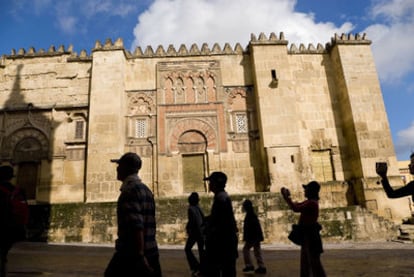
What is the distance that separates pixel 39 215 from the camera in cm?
965

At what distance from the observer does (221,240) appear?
10.1 ft

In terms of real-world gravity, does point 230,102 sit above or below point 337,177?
above

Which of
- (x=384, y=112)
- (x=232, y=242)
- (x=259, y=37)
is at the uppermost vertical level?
(x=259, y=37)

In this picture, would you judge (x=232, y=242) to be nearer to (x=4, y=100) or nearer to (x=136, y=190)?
(x=136, y=190)

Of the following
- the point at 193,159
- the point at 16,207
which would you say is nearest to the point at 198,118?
the point at 193,159

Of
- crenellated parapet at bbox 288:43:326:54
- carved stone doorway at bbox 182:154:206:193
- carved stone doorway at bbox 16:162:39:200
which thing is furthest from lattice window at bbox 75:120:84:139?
crenellated parapet at bbox 288:43:326:54

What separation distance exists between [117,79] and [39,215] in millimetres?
7065

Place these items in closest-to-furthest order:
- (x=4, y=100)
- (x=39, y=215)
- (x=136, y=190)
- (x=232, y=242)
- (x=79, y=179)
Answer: (x=136, y=190) → (x=232, y=242) → (x=39, y=215) → (x=79, y=179) → (x=4, y=100)

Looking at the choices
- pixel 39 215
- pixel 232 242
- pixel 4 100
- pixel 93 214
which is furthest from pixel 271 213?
pixel 4 100

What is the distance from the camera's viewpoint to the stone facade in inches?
526

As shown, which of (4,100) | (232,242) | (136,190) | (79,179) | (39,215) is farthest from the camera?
(4,100)

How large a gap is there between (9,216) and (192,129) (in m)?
11.1

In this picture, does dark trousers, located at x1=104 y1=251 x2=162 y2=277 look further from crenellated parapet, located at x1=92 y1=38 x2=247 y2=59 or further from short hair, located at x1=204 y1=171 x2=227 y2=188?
crenellated parapet, located at x1=92 y1=38 x2=247 y2=59

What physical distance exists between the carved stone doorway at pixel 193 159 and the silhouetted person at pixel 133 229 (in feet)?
37.0
